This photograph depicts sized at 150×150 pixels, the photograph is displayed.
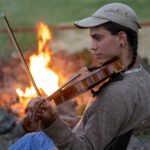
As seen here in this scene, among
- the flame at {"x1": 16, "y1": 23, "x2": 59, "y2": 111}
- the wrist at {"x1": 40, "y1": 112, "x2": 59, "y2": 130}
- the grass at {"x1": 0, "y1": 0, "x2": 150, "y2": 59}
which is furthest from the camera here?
the grass at {"x1": 0, "y1": 0, "x2": 150, "y2": 59}

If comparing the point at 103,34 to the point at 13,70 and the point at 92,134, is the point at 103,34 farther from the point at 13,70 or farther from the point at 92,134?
the point at 13,70

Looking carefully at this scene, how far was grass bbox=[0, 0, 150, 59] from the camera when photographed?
1062 cm

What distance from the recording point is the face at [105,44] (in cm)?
362

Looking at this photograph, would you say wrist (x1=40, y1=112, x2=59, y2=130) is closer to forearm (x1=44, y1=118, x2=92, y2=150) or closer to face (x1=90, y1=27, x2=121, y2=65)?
forearm (x1=44, y1=118, x2=92, y2=150)

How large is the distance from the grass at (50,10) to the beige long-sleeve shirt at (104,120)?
6464mm

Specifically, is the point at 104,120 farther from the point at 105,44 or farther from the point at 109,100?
the point at 105,44

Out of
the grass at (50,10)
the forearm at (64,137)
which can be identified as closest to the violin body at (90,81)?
the forearm at (64,137)

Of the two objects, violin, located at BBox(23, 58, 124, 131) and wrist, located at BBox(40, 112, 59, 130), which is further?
violin, located at BBox(23, 58, 124, 131)

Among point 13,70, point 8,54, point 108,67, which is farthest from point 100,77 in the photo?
point 8,54

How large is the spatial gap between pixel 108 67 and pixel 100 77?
0.07m

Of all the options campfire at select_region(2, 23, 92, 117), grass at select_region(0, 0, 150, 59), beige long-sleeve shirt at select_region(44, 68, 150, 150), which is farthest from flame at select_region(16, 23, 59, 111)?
beige long-sleeve shirt at select_region(44, 68, 150, 150)

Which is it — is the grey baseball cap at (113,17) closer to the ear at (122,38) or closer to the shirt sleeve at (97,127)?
the ear at (122,38)

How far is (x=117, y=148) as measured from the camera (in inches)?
144

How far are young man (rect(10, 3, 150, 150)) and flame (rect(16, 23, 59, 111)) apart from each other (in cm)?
356
